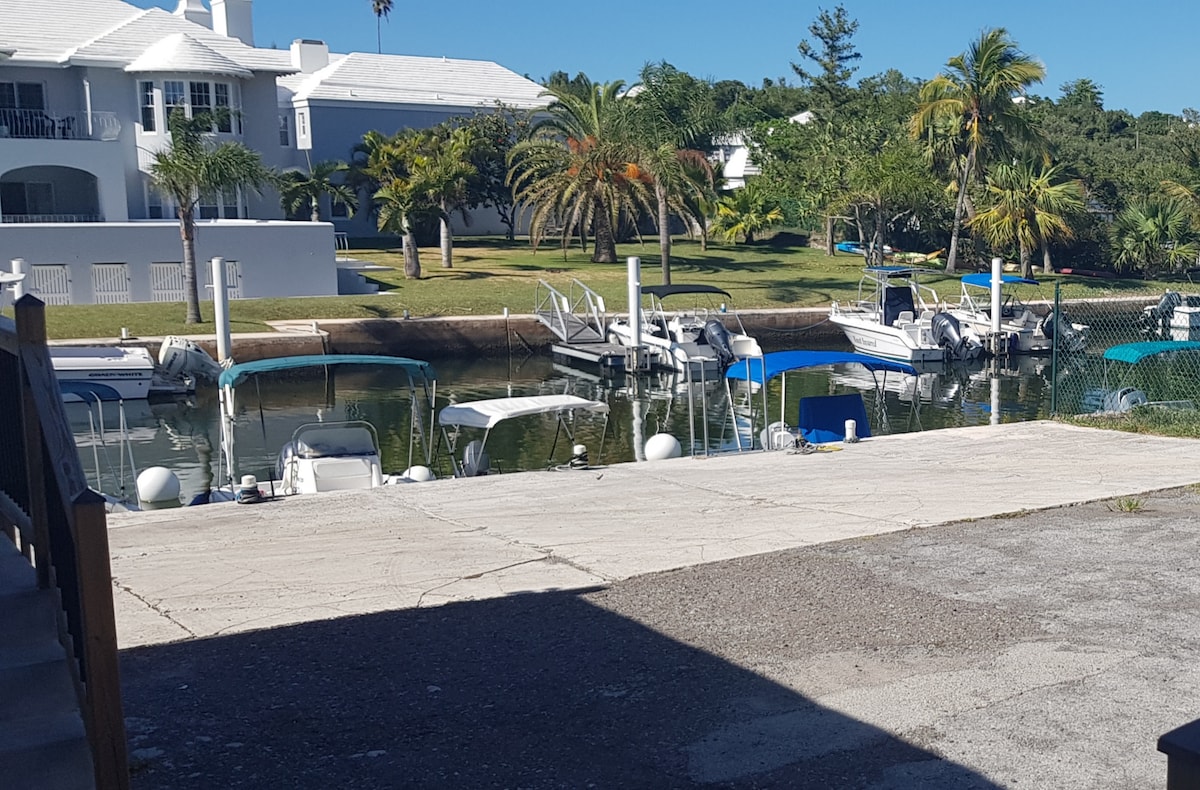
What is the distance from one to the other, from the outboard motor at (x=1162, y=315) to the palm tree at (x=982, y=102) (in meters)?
12.8

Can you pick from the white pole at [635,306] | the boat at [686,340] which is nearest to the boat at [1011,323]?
the boat at [686,340]

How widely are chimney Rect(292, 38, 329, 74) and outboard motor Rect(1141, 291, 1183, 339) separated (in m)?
39.8

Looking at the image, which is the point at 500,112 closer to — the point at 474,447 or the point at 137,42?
the point at 137,42

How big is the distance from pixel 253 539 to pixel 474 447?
786 cm

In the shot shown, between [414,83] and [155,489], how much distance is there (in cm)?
4682

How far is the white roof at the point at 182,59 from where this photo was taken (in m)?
44.6

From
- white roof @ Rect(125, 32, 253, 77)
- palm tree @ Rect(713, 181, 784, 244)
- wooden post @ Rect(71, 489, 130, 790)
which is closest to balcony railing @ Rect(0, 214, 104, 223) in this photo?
white roof @ Rect(125, 32, 253, 77)

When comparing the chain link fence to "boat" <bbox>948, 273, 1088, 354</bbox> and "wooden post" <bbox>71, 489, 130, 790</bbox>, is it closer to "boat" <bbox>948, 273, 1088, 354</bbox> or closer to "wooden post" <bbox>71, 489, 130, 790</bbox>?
"boat" <bbox>948, 273, 1088, 354</bbox>

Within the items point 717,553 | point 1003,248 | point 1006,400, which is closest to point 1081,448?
point 717,553

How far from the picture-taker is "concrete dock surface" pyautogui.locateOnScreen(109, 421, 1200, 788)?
589 centimetres

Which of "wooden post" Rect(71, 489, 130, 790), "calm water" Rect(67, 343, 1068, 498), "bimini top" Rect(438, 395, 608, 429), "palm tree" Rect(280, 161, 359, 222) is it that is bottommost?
"calm water" Rect(67, 343, 1068, 498)

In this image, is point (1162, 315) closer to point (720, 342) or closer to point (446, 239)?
point (720, 342)

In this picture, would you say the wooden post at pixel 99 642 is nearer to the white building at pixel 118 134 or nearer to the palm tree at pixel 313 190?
the white building at pixel 118 134

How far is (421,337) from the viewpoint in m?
39.3
